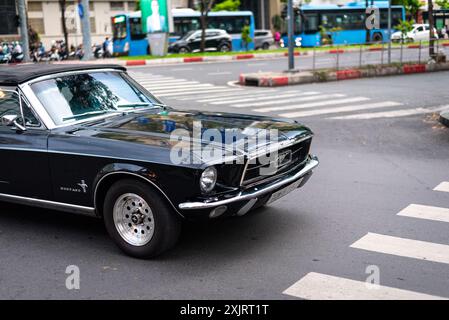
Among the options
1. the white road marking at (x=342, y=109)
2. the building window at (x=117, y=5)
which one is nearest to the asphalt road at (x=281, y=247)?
the white road marking at (x=342, y=109)

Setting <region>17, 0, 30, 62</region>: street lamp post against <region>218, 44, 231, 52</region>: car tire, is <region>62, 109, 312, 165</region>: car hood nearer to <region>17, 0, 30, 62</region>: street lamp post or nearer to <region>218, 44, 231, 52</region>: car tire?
<region>17, 0, 30, 62</region>: street lamp post

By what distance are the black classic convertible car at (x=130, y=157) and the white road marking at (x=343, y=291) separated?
2.73 ft

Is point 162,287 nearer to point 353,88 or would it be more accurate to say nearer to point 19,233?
point 19,233

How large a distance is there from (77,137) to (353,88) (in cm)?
1377

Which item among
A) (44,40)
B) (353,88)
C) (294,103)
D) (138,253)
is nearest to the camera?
(138,253)

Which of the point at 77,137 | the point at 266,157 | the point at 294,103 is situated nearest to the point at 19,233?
the point at 77,137

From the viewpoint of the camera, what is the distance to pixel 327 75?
20.2m

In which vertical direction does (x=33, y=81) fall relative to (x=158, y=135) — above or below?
above

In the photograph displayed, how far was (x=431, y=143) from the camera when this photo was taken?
32.3ft

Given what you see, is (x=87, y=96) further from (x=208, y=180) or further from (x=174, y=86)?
(x=174, y=86)

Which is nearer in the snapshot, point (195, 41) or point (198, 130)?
A: point (198, 130)

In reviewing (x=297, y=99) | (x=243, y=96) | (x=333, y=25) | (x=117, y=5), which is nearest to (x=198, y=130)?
(x=297, y=99)

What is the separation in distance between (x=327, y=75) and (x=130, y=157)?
1629 centimetres

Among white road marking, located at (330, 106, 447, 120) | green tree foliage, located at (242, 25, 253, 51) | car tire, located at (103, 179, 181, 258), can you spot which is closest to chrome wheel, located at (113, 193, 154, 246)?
car tire, located at (103, 179, 181, 258)
